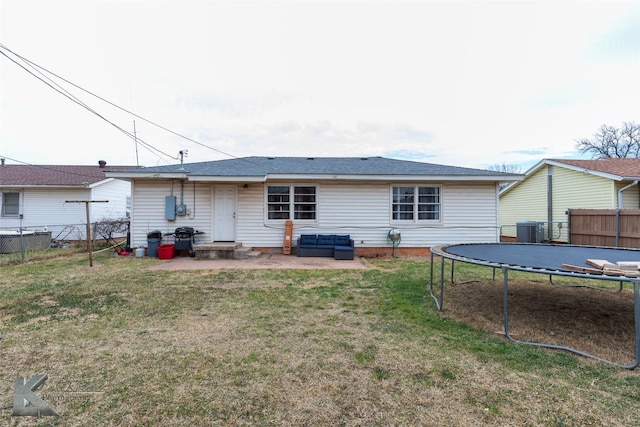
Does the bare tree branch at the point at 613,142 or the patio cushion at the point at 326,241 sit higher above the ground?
the bare tree branch at the point at 613,142

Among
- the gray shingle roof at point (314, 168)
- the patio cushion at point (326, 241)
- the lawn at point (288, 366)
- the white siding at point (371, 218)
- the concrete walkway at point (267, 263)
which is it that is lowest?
the lawn at point (288, 366)

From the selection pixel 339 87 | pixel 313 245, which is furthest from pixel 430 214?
pixel 339 87

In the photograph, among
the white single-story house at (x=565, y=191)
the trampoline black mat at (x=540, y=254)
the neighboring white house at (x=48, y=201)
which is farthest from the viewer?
the neighboring white house at (x=48, y=201)

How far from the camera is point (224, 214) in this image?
10.2 m

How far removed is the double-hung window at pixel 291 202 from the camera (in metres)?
10.3

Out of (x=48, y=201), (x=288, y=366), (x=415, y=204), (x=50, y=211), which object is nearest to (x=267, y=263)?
(x=415, y=204)

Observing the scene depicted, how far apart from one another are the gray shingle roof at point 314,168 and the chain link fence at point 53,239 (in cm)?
406

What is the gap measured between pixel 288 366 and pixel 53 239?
15.7 m

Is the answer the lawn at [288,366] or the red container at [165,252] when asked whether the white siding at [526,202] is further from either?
the red container at [165,252]

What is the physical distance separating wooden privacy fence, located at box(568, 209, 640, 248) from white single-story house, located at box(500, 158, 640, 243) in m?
1.00

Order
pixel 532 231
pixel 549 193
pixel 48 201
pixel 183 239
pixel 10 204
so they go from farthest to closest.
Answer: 1. pixel 549 193
2. pixel 48 201
3. pixel 10 204
4. pixel 532 231
5. pixel 183 239

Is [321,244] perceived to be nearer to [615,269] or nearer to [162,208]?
[162,208]

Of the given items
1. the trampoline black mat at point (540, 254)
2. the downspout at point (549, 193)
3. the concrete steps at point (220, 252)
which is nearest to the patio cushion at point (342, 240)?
the concrete steps at point (220, 252)

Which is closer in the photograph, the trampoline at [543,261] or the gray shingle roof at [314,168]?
the trampoline at [543,261]
